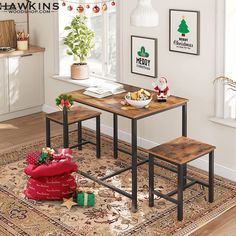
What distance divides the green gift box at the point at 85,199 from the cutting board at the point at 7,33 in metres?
2.98

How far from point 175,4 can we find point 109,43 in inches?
56.6

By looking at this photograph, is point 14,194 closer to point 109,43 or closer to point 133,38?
point 133,38

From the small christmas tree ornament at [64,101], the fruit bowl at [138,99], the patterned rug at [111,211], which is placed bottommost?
the patterned rug at [111,211]

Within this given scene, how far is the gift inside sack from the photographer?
4391 mm

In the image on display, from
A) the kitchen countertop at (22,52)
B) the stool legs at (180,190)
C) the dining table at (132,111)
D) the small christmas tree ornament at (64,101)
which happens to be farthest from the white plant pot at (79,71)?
the stool legs at (180,190)

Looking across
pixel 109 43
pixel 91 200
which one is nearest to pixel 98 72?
pixel 109 43

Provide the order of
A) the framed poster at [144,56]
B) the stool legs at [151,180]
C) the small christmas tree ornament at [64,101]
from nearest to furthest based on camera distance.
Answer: the stool legs at [151,180], the small christmas tree ornament at [64,101], the framed poster at [144,56]

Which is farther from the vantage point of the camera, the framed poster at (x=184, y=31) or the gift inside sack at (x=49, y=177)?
the framed poster at (x=184, y=31)

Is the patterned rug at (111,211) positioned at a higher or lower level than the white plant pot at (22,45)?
lower

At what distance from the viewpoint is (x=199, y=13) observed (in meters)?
4.82

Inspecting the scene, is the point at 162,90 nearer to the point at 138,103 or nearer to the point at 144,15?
the point at 138,103

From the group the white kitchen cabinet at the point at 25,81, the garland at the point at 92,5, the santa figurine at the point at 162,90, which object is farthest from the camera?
the white kitchen cabinet at the point at 25,81

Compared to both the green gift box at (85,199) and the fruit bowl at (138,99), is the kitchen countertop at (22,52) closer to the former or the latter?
the fruit bowl at (138,99)

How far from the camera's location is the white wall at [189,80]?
15.8 ft
